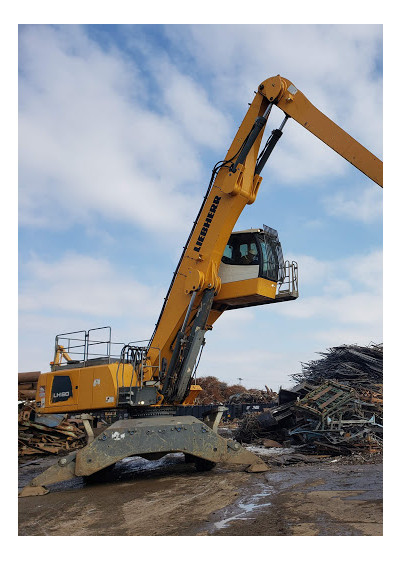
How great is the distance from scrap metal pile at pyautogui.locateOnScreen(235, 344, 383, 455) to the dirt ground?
5.25 feet

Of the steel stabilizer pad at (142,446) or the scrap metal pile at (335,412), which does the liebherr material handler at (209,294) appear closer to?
the steel stabilizer pad at (142,446)

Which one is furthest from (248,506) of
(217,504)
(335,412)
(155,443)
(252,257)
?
(335,412)

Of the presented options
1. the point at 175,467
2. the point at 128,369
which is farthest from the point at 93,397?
the point at 175,467

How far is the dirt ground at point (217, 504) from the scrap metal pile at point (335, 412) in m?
1.60

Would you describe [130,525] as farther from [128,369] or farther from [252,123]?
[252,123]

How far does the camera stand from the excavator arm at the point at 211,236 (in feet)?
36.5

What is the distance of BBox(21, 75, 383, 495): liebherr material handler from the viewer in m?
10.3

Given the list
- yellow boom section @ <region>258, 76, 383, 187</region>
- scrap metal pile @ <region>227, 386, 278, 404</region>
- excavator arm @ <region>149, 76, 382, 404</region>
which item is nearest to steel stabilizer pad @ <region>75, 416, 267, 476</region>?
excavator arm @ <region>149, 76, 382, 404</region>

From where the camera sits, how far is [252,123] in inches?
452

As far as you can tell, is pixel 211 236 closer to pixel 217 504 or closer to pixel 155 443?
pixel 155 443

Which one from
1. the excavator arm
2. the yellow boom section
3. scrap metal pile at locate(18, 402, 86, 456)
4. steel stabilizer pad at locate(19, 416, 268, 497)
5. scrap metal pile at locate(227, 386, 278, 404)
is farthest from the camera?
scrap metal pile at locate(227, 386, 278, 404)

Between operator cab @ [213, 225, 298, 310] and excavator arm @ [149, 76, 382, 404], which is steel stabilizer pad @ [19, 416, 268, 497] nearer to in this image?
excavator arm @ [149, 76, 382, 404]

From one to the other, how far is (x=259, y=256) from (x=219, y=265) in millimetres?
912

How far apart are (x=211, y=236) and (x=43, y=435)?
8.77 m
